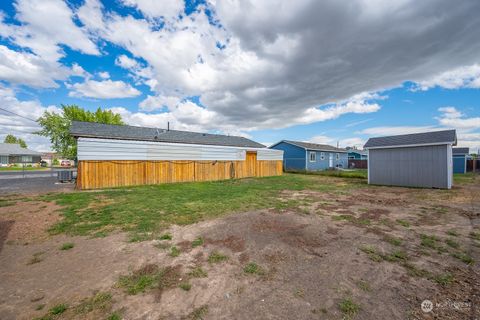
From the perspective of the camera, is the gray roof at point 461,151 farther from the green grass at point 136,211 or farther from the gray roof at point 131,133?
the green grass at point 136,211

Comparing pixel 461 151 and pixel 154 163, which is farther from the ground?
pixel 461 151

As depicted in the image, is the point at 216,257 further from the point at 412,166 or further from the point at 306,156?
the point at 306,156

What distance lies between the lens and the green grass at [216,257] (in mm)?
3656

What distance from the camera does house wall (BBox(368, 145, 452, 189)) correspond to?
1227 cm

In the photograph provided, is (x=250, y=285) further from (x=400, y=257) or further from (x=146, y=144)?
(x=146, y=144)

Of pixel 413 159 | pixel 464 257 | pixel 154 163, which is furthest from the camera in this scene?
pixel 154 163

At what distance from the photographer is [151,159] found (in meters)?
13.4

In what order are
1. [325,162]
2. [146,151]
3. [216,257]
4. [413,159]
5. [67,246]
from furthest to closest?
[325,162]
[413,159]
[146,151]
[67,246]
[216,257]

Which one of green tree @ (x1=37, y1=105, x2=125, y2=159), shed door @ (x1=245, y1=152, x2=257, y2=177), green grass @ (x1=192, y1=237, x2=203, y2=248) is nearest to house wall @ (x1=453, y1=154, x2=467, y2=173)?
shed door @ (x1=245, y1=152, x2=257, y2=177)

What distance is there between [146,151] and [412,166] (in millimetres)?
17072

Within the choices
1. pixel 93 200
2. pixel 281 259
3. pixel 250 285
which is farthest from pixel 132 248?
pixel 93 200

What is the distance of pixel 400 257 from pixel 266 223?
2.90m

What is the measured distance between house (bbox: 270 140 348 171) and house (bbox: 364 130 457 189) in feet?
38.6

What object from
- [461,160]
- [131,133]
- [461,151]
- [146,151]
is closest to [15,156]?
[131,133]
